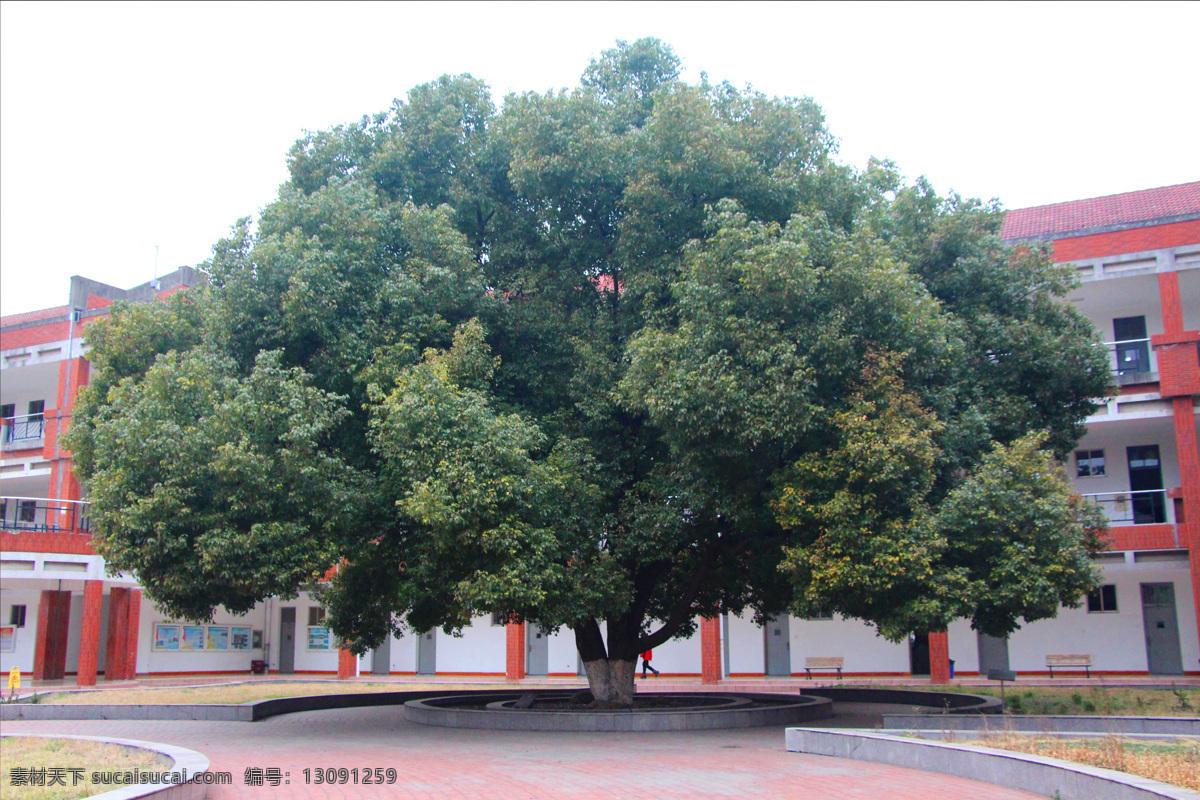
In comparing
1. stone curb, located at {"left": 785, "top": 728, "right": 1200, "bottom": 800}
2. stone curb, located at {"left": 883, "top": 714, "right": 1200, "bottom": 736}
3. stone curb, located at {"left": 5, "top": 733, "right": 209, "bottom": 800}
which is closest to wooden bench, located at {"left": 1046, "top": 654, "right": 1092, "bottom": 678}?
stone curb, located at {"left": 883, "top": 714, "right": 1200, "bottom": 736}

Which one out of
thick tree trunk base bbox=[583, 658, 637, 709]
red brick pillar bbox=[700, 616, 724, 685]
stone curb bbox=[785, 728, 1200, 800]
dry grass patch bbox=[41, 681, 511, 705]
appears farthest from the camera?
red brick pillar bbox=[700, 616, 724, 685]

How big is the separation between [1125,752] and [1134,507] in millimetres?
18916

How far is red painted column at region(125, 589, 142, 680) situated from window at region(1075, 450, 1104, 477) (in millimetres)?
26887

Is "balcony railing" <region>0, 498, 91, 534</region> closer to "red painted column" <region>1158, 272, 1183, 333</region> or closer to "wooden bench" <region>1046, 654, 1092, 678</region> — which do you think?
"wooden bench" <region>1046, 654, 1092, 678</region>

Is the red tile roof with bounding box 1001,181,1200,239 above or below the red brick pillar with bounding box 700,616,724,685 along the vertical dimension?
above

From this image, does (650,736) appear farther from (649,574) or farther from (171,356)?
(171,356)

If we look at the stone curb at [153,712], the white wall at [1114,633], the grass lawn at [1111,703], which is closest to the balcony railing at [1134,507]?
the white wall at [1114,633]

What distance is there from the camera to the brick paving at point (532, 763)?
349 inches

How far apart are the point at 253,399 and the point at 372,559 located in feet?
10.3

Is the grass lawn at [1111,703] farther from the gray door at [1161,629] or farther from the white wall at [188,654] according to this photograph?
the white wall at [188,654]

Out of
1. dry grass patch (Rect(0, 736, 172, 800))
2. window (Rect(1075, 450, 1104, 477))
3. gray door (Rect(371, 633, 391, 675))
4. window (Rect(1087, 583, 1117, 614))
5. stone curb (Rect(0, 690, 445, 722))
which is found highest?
window (Rect(1075, 450, 1104, 477))

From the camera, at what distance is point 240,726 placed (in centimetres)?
1551

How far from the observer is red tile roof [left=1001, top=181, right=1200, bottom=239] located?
88.1ft

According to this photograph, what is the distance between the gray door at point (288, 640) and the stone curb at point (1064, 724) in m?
27.2
